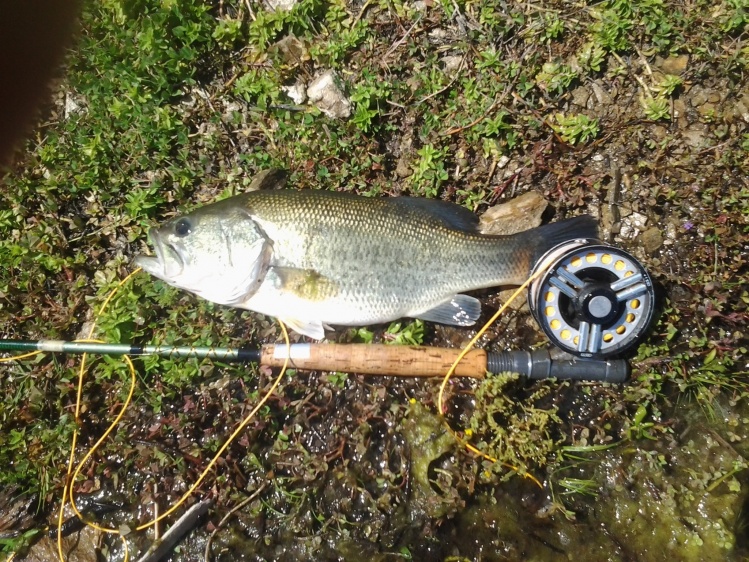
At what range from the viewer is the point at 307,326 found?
3.29 meters

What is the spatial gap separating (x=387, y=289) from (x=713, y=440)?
2.50 m

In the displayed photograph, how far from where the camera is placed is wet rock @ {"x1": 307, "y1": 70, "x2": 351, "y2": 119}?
12.5ft

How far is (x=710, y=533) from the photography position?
3.18 m

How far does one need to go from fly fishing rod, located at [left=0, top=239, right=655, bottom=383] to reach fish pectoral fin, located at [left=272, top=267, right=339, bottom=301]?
0.35 m

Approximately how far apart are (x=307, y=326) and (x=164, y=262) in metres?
1.02

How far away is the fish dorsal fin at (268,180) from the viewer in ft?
12.1

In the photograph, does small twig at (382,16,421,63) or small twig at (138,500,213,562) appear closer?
small twig at (138,500,213,562)

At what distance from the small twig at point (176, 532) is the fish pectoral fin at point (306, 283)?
5.26ft

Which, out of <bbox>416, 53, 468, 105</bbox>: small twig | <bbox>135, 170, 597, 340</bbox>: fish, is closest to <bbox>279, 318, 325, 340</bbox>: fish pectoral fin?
<bbox>135, 170, 597, 340</bbox>: fish

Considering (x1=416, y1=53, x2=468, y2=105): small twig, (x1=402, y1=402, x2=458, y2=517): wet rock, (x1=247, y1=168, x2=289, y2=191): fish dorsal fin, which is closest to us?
(x1=402, y1=402, x2=458, y2=517): wet rock

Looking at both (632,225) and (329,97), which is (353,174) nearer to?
(329,97)

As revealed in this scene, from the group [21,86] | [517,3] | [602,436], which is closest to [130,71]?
[21,86]

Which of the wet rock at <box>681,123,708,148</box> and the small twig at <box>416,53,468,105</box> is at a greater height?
the small twig at <box>416,53,468,105</box>

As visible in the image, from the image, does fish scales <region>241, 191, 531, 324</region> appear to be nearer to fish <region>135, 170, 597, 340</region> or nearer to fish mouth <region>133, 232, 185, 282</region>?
fish <region>135, 170, 597, 340</region>
